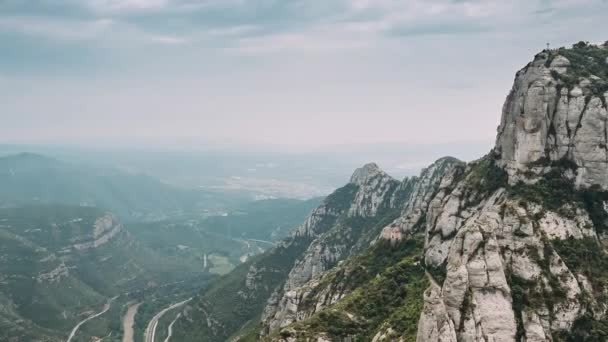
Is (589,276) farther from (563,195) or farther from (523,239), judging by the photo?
(563,195)

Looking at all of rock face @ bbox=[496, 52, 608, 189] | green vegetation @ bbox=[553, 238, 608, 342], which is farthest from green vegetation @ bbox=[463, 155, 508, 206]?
green vegetation @ bbox=[553, 238, 608, 342]

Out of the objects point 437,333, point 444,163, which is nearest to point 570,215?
point 437,333

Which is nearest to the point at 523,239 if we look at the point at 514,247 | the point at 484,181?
the point at 514,247

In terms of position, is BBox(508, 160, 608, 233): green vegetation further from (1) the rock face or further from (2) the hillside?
(1) the rock face

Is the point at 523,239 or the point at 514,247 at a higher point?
the point at 523,239

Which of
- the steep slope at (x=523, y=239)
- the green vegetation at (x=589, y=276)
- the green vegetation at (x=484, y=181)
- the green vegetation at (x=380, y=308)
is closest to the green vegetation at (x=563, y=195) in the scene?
the steep slope at (x=523, y=239)

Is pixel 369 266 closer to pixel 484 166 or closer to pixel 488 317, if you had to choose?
pixel 484 166
